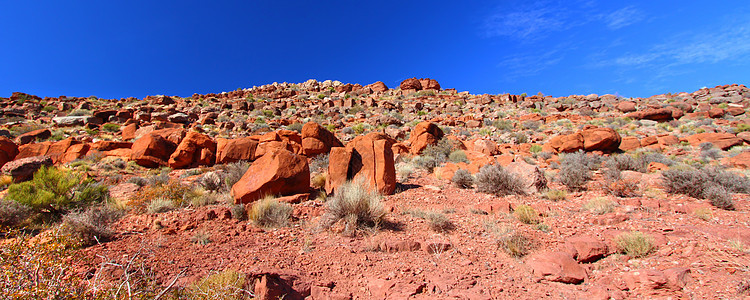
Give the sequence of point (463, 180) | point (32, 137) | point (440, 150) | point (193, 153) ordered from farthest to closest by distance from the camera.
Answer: point (32, 137)
point (440, 150)
point (193, 153)
point (463, 180)

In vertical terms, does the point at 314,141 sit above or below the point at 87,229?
above

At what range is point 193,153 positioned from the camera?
11719 millimetres

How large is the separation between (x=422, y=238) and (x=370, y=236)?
824mm

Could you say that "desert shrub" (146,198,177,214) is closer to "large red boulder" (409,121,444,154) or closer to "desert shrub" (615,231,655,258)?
"desert shrub" (615,231,655,258)

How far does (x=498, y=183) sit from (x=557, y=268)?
402 cm

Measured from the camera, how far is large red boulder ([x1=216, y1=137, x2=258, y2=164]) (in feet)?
37.7

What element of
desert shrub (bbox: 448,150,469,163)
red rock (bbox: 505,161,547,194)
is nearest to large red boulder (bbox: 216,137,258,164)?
desert shrub (bbox: 448,150,469,163)

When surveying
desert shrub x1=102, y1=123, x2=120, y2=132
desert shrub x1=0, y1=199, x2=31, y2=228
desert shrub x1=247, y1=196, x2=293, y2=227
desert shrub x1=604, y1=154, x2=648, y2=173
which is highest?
desert shrub x1=102, y1=123, x2=120, y2=132

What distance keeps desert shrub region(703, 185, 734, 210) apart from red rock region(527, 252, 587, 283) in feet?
14.6

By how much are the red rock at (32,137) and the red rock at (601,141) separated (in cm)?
2563

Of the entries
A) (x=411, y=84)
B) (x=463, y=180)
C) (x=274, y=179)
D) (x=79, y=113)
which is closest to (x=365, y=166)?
(x=274, y=179)

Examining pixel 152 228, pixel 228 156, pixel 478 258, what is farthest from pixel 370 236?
pixel 228 156

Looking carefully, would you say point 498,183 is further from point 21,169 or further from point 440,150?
point 21,169

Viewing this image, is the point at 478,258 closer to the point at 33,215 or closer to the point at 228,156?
the point at 33,215
